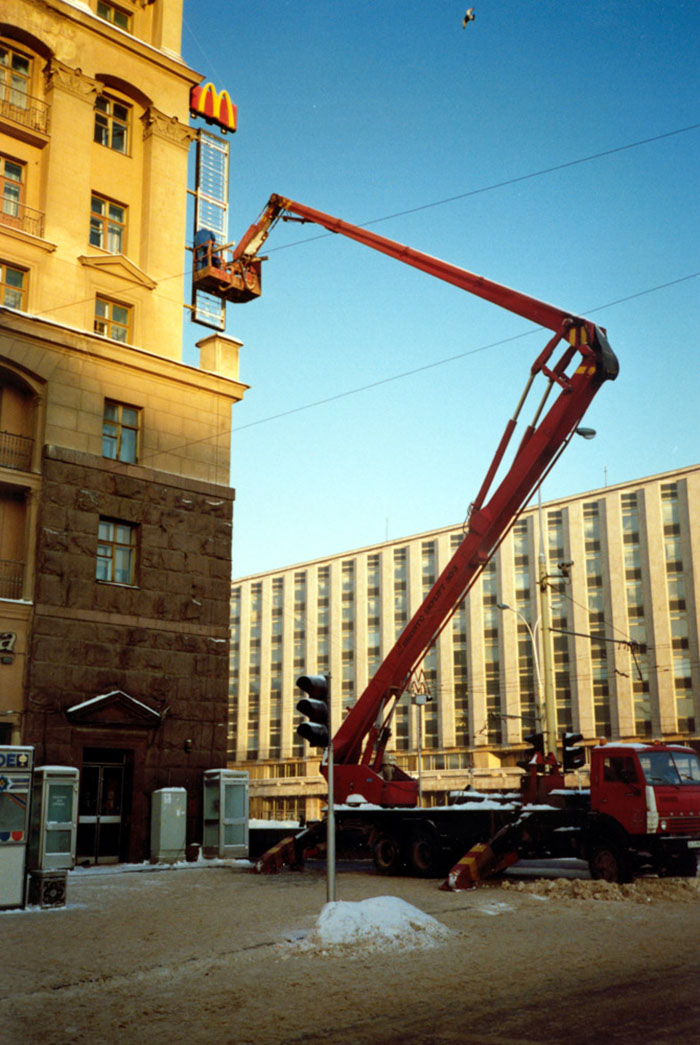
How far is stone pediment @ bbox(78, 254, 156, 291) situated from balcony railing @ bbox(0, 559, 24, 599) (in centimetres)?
925

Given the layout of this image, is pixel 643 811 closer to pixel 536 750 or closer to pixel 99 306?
pixel 536 750

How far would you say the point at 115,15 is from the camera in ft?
112

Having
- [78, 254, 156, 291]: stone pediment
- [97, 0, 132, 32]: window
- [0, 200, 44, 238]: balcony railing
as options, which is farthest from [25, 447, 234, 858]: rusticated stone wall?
[97, 0, 132, 32]: window

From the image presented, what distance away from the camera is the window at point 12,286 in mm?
28531

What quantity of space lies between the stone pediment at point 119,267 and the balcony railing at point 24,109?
3.95 m

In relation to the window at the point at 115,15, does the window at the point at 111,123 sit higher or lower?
lower

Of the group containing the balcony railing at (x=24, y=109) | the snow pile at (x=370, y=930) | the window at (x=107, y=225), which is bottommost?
the snow pile at (x=370, y=930)

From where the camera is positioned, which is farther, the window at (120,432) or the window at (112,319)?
the window at (112,319)

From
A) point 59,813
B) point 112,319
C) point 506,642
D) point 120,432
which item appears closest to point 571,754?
point 59,813

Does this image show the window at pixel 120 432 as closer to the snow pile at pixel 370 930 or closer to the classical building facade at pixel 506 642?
the snow pile at pixel 370 930

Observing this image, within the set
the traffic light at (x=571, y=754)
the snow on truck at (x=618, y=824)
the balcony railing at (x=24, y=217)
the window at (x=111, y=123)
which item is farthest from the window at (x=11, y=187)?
the snow on truck at (x=618, y=824)

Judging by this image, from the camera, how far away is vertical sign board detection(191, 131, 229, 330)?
109ft

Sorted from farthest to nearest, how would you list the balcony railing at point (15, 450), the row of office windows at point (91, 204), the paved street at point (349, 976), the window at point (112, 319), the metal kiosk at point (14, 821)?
the window at point (112, 319) → the row of office windows at point (91, 204) → the balcony railing at point (15, 450) → the metal kiosk at point (14, 821) → the paved street at point (349, 976)

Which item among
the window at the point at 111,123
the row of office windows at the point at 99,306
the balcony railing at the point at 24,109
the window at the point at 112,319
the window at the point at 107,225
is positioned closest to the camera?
the row of office windows at the point at 99,306
